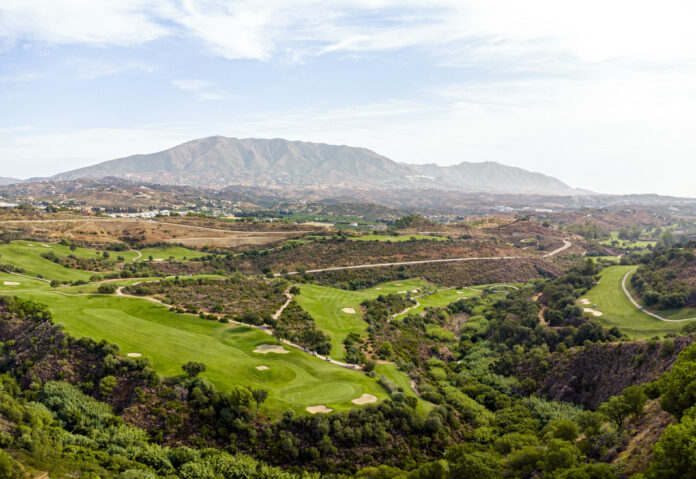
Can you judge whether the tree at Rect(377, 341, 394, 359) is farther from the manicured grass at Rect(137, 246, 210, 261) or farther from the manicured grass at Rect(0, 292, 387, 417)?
the manicured grass at Rect(137, 246, 210, 261)

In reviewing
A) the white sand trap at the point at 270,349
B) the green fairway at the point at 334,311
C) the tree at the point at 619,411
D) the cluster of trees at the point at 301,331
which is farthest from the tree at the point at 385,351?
the tree at the point at 619,411

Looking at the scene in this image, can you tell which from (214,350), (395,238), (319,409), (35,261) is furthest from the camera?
(395,238)

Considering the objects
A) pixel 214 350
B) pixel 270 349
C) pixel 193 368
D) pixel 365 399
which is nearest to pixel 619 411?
pixel 365 399

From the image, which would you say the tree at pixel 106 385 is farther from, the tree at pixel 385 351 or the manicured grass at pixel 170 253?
the manicured grass at pixel 170 253

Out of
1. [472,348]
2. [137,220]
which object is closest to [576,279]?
[472,348]

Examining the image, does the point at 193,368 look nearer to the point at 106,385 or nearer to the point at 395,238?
the point at 106,385

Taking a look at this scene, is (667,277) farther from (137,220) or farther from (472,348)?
(137,220)

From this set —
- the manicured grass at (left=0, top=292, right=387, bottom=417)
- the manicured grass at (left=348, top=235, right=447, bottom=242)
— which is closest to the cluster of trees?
the manicured grass at (left=0, top=292, right=387, bottom=417)
